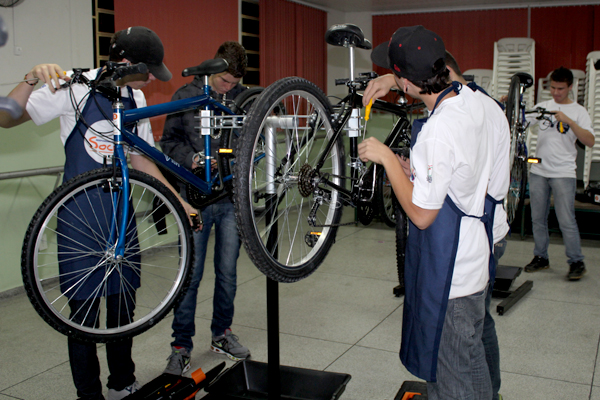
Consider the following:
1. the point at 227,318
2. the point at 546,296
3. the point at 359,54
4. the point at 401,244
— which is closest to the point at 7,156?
the point at 227,318

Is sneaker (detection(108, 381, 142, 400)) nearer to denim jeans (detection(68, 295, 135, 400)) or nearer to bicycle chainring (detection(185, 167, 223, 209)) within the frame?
denim jeans (detection(68, 295, 135, 400))

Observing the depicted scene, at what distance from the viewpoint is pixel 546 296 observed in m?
3.98

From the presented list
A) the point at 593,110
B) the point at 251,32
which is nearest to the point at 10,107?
the point at 251,32

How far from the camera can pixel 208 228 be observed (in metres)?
2.74

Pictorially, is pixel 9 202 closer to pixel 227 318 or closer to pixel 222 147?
pixel 227 318

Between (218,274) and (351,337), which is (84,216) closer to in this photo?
(218,274)

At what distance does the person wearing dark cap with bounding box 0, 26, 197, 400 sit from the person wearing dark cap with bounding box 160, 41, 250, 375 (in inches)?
16.8

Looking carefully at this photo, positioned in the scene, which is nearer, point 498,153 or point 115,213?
point 115,213

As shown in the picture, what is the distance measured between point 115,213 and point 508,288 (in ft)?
10.1

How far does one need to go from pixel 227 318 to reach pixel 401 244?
3.74 ft

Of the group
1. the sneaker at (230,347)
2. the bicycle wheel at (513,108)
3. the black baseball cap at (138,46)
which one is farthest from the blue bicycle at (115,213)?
the bicycle wheel at (513,108)

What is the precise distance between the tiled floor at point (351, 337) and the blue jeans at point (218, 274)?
235 mm

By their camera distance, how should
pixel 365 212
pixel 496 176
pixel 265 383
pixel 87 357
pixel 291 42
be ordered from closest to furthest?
pixel 496 176 → pixel 87 357 → pixel 365 212 → pixel 265 383 → pixel 291 42

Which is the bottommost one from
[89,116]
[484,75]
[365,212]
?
[365,212]
